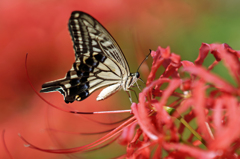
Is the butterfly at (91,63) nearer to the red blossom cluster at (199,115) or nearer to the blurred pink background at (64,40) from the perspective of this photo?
the red blossom cluster at (199,115)

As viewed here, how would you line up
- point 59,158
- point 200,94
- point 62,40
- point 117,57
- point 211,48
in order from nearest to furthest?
point 200,94, point 211,48, point 117,57, point 59,158, point 62,40

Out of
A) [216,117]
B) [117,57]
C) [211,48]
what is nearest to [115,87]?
[117,57]

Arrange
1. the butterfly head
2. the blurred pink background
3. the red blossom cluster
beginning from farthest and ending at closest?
the blurred pink background → the butterfly head → the red blossom cluster

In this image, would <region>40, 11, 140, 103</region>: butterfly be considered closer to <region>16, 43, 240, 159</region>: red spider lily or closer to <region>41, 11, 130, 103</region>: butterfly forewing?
<region>41, 11, 130, 103</region>: butterfly forewing

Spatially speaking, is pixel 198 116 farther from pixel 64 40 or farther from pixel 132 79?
pixel 64 40

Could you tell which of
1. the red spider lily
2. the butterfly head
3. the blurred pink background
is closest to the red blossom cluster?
the red spider lily

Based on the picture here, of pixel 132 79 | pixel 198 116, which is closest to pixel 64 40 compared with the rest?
pixel 132 79

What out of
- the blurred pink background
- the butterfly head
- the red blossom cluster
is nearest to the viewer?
the red blossom cluster

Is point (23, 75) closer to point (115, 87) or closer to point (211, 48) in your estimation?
point (115, 87)
